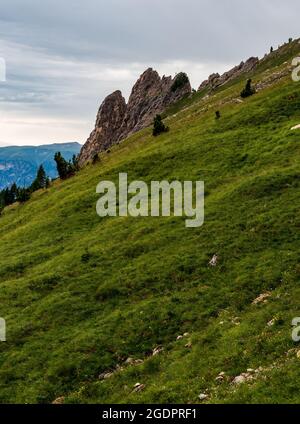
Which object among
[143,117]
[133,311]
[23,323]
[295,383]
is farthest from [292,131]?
[143,117]

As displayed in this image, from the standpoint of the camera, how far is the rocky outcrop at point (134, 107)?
17600 cm

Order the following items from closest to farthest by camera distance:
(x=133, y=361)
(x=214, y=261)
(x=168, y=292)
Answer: (x=133, y=361) < (x=168, y=292) < (x=214, y=261)

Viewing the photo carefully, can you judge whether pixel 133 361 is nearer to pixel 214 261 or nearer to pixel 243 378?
pixel 243 378

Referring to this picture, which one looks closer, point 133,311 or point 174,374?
point 174,374

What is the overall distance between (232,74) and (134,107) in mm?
42106

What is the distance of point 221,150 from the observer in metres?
68.9

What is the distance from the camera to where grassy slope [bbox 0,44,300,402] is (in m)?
29.4

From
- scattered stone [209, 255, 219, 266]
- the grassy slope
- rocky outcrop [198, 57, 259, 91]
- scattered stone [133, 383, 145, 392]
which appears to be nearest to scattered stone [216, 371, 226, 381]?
the grassy slope

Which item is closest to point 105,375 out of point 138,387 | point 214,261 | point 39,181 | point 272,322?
point 138,387

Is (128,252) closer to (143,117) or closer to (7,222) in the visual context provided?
(7,222)

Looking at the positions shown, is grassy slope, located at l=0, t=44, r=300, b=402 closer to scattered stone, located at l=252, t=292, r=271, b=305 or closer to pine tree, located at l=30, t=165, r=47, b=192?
scattered stone, located at l=252, t=292, r=271, b=305

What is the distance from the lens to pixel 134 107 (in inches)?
7288
